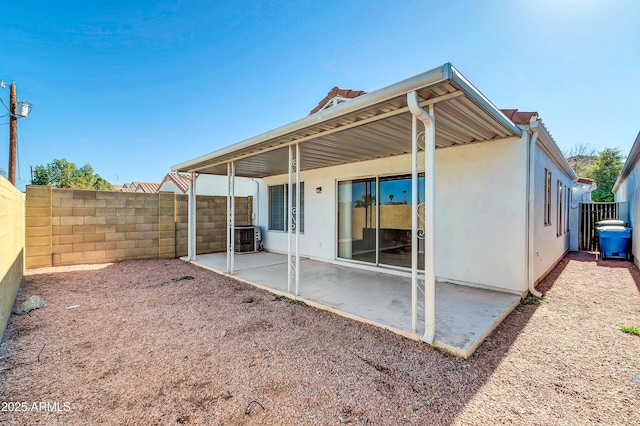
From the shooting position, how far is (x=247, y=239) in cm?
916

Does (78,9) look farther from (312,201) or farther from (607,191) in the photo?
(607,191)

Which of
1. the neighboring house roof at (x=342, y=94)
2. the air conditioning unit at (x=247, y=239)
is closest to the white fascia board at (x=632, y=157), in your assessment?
the neighboring house roof at (x=342, y=94)

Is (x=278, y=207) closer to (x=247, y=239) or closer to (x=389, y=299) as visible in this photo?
(x=247, y=239)

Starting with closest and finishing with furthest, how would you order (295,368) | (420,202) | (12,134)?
(295,368) < (420,202) < (12,134)

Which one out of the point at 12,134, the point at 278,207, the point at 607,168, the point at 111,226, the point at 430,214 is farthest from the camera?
the point at 607,168

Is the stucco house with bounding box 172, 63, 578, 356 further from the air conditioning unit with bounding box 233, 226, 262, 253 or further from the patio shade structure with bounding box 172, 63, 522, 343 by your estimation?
the air conditioning unit with bounding box 233, 226, 262, 253

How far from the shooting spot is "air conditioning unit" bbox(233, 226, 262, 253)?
354 inches

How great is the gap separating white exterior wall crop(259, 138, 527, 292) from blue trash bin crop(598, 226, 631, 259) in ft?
19.6

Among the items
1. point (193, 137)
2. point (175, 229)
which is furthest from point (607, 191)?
point (193, 137)

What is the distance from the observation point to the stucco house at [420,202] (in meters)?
3.02

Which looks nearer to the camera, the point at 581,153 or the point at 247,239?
the point at 247,239

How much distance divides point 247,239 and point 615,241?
1077 cm

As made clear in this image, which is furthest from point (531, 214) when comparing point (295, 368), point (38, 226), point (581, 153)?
point (581, 153)

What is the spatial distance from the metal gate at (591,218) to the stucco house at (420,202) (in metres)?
3.65
